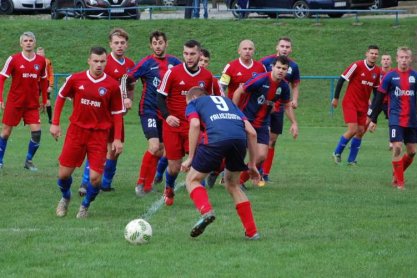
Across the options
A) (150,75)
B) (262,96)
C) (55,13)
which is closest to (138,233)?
(150,75)

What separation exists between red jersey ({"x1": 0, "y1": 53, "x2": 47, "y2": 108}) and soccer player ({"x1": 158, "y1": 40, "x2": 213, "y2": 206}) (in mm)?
3735

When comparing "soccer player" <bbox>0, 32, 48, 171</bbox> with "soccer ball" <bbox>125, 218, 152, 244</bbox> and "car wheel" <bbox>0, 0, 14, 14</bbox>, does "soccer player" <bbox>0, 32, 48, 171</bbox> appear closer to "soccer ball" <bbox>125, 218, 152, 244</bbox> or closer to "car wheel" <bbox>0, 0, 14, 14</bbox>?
"soccer ball" <bbox>125, 218, 152, 244</bbox>

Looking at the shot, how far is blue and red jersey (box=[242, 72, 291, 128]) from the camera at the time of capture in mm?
12672

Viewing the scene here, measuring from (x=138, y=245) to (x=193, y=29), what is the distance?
82.4 ft

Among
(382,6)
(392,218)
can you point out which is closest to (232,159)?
(392,218)

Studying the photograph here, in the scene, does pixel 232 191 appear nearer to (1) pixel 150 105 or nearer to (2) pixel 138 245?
(2) pixel 138 245

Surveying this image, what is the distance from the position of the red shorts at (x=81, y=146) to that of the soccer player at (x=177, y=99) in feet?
3.17

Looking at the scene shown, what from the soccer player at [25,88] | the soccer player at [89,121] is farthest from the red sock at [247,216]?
the soccer player at [25,88]

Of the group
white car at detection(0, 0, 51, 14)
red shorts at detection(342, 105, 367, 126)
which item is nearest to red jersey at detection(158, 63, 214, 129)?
red shorts at detection(342, 105, 367, 126)

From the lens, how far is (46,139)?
21812 mm

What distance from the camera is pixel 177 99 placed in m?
11.8

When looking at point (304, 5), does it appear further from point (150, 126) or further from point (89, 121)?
point (89, 121)

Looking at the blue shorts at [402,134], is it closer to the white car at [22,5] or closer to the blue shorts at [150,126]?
the blue shorts at [150,126]

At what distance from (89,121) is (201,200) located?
2.18 m
